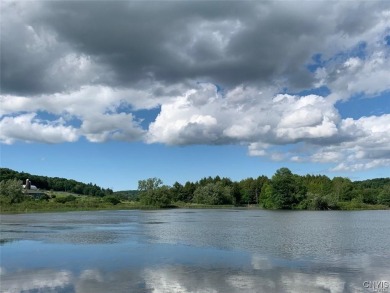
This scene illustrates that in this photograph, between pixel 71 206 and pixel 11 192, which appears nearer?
pixel 11 192

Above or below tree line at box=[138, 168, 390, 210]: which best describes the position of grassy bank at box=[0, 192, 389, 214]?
below

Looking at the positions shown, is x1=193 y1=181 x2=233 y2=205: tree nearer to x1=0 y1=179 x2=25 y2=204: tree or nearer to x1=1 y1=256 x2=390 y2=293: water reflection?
x1=0 y1=179 x2=25 y2=204: tree

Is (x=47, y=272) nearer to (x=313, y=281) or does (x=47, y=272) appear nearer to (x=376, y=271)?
(x=313, y=281)

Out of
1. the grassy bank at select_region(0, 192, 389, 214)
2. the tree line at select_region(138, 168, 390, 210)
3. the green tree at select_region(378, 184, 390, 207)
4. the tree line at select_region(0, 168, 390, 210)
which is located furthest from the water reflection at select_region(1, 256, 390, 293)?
the green tree at select_region(378, 184, 390, 207)

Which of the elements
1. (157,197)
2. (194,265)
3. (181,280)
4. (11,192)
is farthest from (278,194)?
(181,280)

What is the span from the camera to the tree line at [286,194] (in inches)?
5235

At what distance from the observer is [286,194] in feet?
437

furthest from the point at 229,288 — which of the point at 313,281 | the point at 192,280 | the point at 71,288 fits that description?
the point at 71,288

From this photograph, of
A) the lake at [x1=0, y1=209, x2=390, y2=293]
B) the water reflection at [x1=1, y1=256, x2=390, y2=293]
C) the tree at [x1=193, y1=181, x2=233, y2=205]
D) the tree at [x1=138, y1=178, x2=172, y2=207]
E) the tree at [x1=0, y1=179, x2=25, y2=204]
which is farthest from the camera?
the tree at [x1=193, y1=181, x2=233, y2=205]

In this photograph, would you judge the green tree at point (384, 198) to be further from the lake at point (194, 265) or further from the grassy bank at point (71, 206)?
the lake at point (194, 265)

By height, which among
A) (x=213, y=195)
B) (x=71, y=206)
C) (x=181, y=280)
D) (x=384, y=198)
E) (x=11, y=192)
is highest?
(x=213, y=195)

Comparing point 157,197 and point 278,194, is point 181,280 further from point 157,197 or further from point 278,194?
point 157,197

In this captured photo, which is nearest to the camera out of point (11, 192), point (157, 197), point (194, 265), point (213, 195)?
point (194, 265)

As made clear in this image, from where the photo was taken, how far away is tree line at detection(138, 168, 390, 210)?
133 meters
